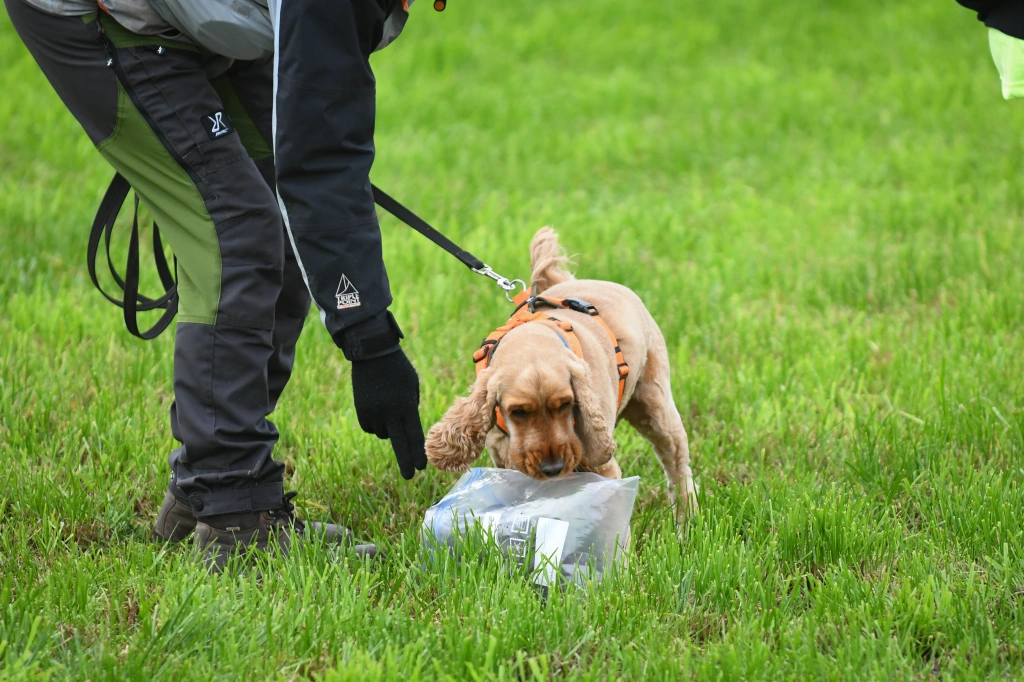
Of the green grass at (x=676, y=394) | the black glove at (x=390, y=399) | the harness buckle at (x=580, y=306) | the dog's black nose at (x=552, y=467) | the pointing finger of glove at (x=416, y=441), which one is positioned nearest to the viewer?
the green grass at (x=676, y=394)

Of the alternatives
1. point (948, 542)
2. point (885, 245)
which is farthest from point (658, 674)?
point (885, 245)

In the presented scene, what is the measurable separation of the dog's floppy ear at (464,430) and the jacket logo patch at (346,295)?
2.13 feet

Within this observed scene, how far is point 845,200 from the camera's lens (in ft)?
24.0

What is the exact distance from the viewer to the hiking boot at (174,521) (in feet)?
10.5

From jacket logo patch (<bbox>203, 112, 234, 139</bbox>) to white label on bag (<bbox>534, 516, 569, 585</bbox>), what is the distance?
1548 mm

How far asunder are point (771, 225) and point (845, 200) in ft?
2.72

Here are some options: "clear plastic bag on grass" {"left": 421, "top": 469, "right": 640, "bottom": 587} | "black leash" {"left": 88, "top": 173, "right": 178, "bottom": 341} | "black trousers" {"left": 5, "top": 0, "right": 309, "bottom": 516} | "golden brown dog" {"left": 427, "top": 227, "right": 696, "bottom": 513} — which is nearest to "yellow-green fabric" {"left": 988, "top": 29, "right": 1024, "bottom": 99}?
"golden brown dog" {"left": 427, "top": 227, "right": 696, "bottom": 513}

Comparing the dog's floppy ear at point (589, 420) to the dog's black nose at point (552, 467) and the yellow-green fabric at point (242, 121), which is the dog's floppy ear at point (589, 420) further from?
the yellow-green fabric at point (242, 121)

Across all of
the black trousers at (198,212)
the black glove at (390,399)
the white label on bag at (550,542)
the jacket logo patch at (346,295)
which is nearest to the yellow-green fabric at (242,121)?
the black trousers at (198,212)

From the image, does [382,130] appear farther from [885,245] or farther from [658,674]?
[658,674]

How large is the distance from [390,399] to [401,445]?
0.59 feet

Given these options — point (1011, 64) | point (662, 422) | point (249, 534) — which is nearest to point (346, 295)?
point (249, 534)

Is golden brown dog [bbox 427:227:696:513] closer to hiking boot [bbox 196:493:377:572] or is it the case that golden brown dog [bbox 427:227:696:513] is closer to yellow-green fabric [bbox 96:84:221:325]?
hiking boot [bbox 196:493:377:572]

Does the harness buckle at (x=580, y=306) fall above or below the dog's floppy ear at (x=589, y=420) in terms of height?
above
